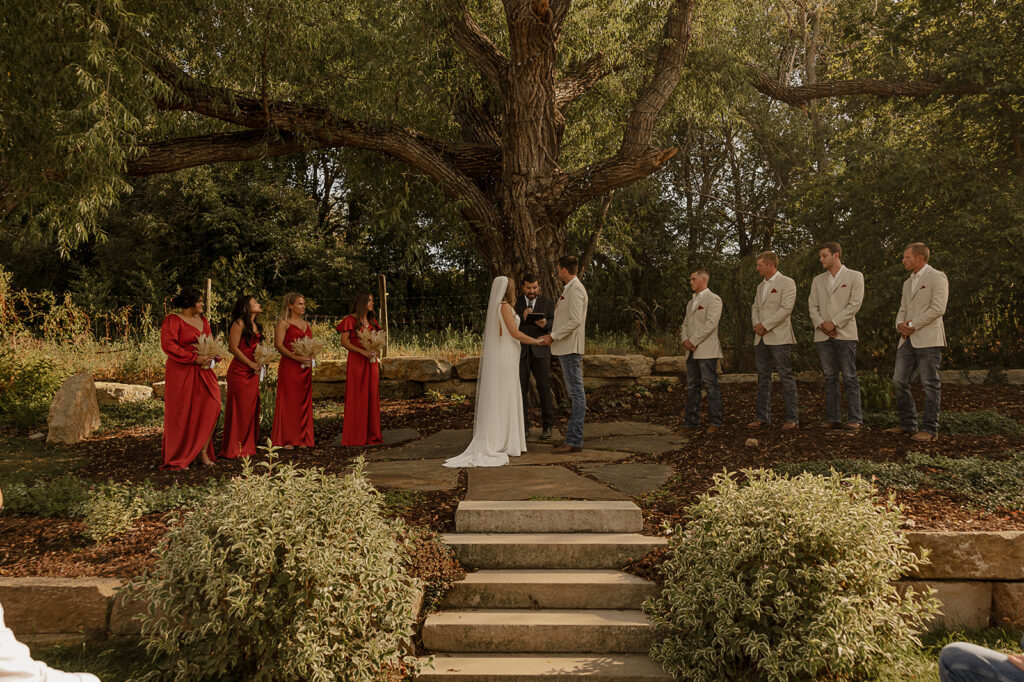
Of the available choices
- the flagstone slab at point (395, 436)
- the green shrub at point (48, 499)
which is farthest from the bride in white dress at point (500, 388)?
the green shrub at point (48, 499)

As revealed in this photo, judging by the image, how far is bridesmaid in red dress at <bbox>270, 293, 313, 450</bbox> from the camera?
328 inches

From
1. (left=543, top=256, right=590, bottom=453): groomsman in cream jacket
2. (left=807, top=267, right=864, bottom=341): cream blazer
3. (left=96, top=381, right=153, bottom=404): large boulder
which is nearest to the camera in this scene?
(left=543, top=256, right=590, bottom=453): groomsman in cream jacket

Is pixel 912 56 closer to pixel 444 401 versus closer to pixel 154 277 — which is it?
pixel 444 401

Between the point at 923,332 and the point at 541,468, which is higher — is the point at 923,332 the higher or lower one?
the higher one

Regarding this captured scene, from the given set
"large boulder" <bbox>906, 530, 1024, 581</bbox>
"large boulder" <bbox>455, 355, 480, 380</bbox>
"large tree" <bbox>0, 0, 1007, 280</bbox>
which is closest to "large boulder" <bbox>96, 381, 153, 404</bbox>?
"large tree" <bbox>0, 0, 1007, 280</bbox>

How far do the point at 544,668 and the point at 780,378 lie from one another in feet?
17.9

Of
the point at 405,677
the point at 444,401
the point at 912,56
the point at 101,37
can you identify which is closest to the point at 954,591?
the point at 405,677

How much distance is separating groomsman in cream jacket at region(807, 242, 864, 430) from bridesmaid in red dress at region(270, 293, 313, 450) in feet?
19.0

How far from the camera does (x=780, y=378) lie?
26.9 ft

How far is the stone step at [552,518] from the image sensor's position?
4.87 m

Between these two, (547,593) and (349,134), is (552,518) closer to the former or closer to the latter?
(547,593)

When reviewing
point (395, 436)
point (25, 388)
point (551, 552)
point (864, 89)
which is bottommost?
point (551, 552)

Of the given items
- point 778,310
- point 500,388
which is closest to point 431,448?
point 500,388

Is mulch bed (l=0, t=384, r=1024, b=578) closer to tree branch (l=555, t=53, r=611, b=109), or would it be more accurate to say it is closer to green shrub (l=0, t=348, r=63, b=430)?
green shrub (l=0, t=348, r=63, b=430)
